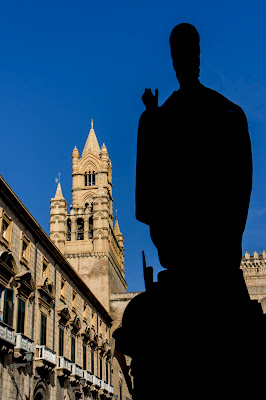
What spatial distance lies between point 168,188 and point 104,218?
5353 cm

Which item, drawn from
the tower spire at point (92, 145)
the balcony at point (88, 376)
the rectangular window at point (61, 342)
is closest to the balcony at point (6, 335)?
the rectangular window at point (61, 342)

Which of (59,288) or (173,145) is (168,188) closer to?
(173,145)

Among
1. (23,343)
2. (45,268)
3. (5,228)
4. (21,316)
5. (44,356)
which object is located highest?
(5,228)

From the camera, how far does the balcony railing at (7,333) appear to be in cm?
1903

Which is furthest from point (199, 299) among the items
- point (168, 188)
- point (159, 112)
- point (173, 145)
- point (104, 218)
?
point (104, 218)

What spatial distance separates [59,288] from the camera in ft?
96.8

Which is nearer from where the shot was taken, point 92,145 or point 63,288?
point 63,288

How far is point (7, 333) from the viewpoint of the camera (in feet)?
64.4

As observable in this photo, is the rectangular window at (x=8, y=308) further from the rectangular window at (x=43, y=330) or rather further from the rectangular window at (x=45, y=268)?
the rectangular window at (x=45, y=268)

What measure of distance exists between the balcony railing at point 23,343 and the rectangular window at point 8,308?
683 millimetres

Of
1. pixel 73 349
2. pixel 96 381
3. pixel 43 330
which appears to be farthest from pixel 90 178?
pixel 43 330

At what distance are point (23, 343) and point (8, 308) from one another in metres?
1.95

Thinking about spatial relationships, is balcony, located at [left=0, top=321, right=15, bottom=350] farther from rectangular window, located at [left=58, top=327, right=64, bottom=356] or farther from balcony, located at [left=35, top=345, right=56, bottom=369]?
rectangular window, located at [left=58, top=327, right=64, bottom=356]

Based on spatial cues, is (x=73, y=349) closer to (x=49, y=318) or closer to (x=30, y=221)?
(x=49, y=318)
